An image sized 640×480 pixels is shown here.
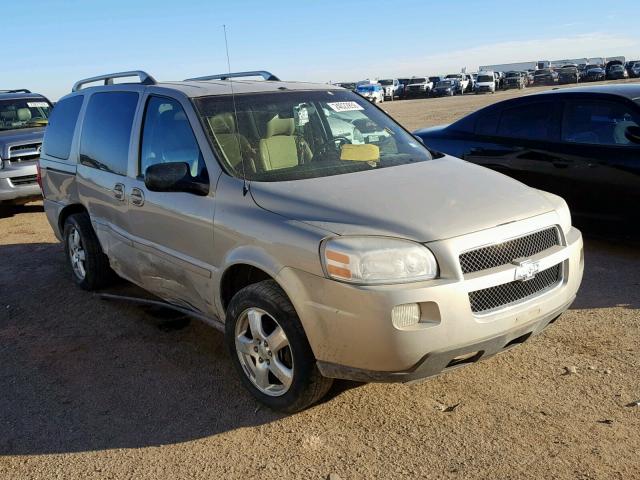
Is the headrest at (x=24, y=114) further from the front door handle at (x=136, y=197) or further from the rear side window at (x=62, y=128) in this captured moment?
the front door handle at (x=136, y=197)

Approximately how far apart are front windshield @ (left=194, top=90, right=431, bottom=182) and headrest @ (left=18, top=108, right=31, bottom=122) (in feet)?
27.8

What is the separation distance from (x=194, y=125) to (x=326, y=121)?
38.6 inches

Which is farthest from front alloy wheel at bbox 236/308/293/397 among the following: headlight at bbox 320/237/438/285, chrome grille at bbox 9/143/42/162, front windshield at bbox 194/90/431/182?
chrome grille at bbox 9/143/42/162

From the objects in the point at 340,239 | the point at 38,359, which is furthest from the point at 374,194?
the point at 38,359

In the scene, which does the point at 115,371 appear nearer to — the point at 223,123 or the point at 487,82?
the point at 223,123

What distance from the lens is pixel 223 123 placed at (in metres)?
4.16

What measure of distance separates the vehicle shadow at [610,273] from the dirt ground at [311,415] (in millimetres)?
73

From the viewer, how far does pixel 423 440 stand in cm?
327

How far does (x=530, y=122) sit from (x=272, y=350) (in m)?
4.52

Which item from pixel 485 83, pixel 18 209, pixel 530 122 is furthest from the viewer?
pixel 485 83

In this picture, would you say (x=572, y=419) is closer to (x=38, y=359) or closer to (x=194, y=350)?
(x=194, y=350)

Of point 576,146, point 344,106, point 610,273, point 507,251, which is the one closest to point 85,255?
point 344,106

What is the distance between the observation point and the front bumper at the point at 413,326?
3.00m

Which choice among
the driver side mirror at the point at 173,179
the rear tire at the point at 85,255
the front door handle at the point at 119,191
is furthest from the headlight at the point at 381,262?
the rear tire at the point at 85,255
